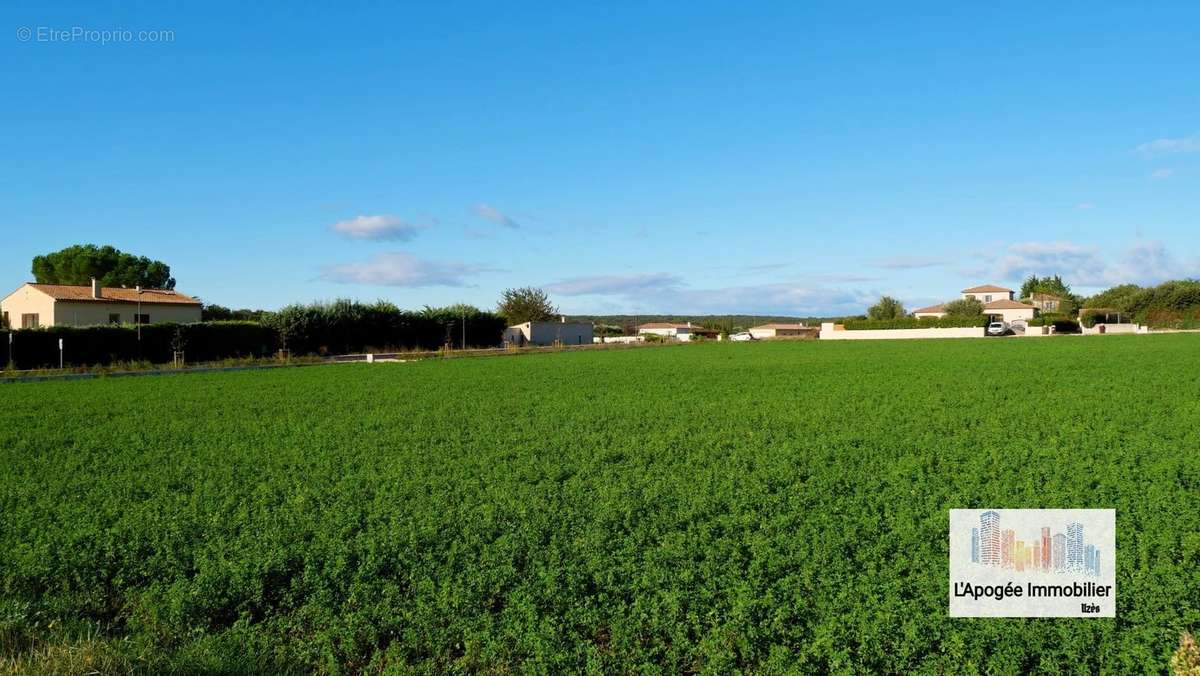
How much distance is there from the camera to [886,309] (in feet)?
320

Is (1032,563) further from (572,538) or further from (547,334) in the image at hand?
(547,334)

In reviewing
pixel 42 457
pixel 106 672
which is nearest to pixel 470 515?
pixel 106 672

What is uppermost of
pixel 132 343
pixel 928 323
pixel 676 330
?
pixel 676 330

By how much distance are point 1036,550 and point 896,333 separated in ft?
224

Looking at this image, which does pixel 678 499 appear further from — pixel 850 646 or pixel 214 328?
pixel 214 328

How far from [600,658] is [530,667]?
1.51ft

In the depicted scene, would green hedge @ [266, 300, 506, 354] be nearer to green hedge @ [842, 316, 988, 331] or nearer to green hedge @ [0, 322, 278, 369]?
green hedge @ [0, 322, 278, 369]

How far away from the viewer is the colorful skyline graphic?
6.39 m

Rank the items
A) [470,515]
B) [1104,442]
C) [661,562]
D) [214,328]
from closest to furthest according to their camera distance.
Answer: [661,562] < [470,515] < [1104,442] < [214,328]

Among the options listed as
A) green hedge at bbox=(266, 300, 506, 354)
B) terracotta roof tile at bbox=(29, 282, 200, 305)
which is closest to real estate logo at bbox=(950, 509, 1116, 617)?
green hedge at bbox=(266, 300, 506, 354)

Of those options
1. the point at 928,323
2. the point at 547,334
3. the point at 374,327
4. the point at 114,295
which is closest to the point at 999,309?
the point at 928,323

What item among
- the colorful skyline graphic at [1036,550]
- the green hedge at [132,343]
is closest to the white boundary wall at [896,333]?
the green hedge at [132,343]

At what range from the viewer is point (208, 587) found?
20.3ft

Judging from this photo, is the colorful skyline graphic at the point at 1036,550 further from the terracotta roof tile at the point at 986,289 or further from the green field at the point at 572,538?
the terracotta roof tile at the point at 986,289
